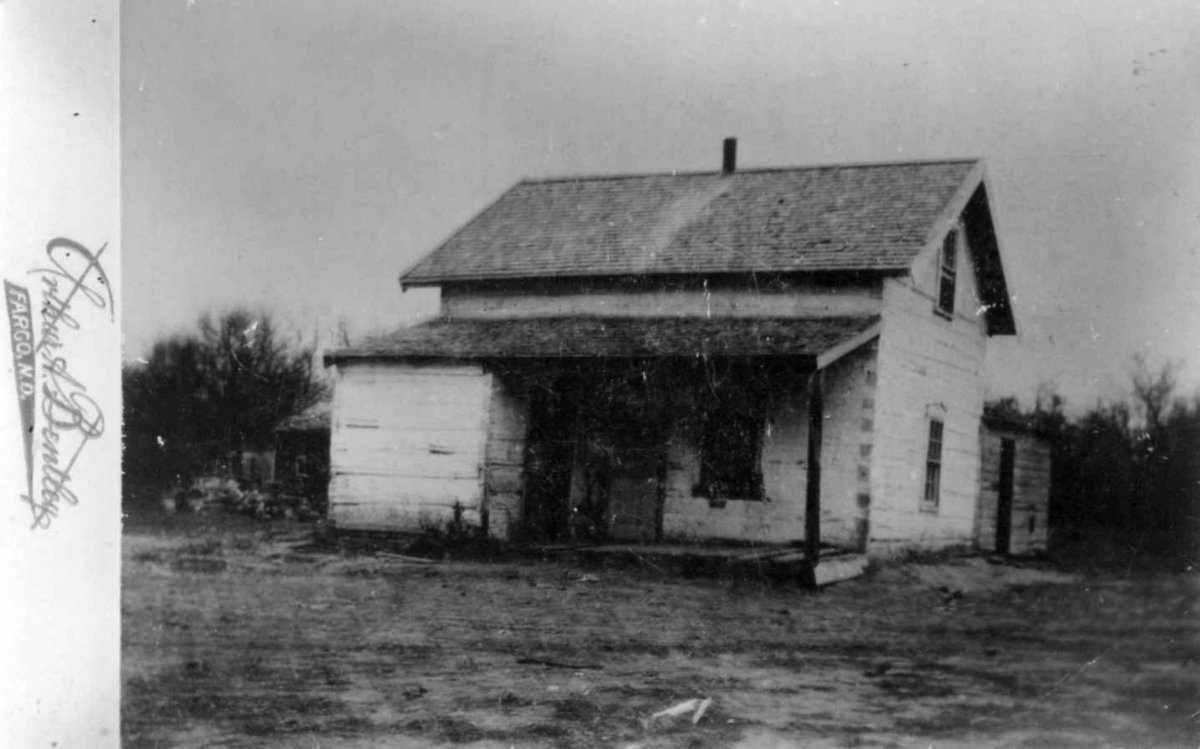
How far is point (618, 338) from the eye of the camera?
6.34 m

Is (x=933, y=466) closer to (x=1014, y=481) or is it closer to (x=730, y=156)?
(x=1014, y=481)

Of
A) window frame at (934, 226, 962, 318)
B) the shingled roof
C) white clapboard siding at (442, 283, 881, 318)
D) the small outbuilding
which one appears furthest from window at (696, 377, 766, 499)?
the small outbuilding

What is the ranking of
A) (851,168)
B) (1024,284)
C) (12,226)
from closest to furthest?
(1024,284) → (851,168) → (12,226)

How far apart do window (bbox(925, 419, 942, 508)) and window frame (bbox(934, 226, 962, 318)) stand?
0.62m

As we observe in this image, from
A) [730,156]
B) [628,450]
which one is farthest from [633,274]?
[628,450]

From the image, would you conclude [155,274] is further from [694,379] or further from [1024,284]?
[1024,284]

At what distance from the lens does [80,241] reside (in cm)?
663

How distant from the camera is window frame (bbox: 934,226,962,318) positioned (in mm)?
5980

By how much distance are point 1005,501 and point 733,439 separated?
154cm

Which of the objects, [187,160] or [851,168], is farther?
[187,160]

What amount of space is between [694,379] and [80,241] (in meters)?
3.75

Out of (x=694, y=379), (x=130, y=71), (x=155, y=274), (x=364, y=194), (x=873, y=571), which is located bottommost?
(x=873, y=571)

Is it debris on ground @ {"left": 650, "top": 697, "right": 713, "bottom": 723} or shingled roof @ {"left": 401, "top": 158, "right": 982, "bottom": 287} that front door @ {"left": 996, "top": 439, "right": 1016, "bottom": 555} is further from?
debris on ground @ {"left": 650, "top": 697, "right": 713, "bottom": 723}

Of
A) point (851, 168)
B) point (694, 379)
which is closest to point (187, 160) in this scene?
point (694, 379)
